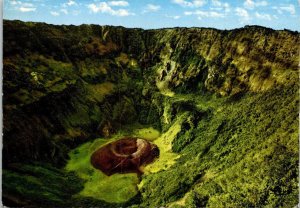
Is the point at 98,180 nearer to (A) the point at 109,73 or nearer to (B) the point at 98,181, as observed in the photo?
(B) the point at 98,181

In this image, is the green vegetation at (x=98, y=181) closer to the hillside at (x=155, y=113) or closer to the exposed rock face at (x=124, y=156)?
the hillside at (x=155, y=113)

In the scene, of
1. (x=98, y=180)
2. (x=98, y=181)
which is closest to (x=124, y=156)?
(x=98, y=180)

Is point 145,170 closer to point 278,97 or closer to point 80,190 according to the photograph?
point 80,190

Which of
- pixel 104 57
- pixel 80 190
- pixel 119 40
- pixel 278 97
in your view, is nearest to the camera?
pixel 80 190

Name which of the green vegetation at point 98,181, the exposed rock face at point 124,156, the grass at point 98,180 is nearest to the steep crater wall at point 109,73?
the grass at point 98,180

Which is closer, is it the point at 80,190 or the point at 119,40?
the point at 80,190

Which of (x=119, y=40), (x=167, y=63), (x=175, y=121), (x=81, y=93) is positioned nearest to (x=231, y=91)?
(x=175, y=121)
